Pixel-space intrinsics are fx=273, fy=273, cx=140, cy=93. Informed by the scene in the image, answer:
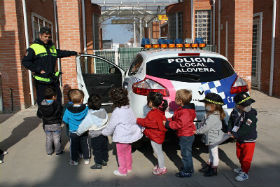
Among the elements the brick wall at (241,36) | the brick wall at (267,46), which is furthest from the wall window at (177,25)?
the brick wall at (241,36)

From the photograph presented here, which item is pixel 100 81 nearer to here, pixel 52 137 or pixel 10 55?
pixel 52 137

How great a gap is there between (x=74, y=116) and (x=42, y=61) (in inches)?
52.4

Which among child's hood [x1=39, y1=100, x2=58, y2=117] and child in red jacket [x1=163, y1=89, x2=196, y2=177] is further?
child's hood [x1=39, y1=100, x2=58, y2=117]

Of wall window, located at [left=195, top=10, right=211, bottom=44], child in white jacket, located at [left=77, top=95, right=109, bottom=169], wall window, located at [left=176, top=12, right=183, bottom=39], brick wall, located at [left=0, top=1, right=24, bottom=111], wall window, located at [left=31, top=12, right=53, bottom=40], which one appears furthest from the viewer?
wall window, located at [left=176, top=12, right=183, bottom=39]

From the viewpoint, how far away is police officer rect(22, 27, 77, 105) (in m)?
4.56

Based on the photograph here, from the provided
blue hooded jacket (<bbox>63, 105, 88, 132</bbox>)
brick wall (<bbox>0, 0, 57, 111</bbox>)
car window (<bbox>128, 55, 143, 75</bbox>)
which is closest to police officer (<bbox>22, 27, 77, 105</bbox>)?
blue hooded jacket (<bbox>63, 105, 88, 132</bbox>)

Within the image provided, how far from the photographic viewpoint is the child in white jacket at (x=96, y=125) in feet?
12.6

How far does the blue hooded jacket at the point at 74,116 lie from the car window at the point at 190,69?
1189 mm

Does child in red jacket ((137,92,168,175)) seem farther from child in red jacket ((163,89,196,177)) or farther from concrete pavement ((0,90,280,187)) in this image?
concrete pavement ((0,90,280,187))

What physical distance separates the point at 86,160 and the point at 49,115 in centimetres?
92

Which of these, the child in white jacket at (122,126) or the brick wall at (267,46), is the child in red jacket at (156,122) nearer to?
the child in white jacket at (122,126)

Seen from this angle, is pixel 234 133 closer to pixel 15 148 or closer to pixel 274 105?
pixel 15 148

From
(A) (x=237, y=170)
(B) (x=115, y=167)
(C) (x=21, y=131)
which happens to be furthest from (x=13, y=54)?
(A) (x=237, y=170)

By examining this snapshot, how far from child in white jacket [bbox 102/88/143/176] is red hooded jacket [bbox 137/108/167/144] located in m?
0.15
